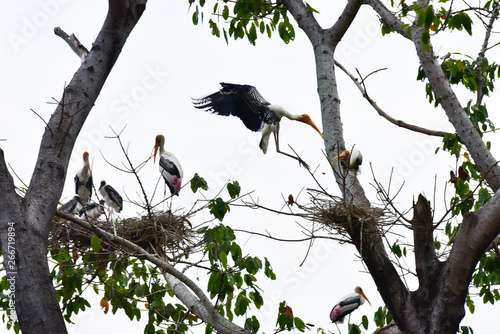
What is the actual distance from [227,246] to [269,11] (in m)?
2.73

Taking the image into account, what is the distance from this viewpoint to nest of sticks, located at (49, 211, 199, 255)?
509 centimetres

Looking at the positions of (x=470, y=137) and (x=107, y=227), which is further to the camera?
(x=107, y=227)

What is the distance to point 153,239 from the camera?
546 cm

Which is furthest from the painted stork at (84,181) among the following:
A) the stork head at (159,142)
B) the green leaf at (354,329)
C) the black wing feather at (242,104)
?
the green leaf at (354,329)

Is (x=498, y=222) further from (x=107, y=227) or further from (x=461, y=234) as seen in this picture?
(x=107, y=227)

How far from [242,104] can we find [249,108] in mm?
94

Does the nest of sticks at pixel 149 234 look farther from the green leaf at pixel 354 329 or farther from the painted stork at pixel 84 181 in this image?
the painted stork at pixel 84 181

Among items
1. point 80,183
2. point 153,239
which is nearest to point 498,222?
point 153,239

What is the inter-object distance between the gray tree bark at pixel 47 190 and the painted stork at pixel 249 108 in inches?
110

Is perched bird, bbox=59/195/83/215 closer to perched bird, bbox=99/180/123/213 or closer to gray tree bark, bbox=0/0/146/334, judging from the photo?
perched bird, bbox=99/180/123/213

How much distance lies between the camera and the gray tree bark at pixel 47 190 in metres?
2.58

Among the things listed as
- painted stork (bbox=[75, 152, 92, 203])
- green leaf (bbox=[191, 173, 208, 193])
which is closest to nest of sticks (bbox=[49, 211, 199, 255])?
green leaf (bbox=[191, 173, 208, 193])

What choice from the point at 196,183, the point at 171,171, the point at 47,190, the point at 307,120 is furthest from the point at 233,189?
the point at 171,171

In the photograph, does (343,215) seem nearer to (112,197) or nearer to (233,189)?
(233,189)
